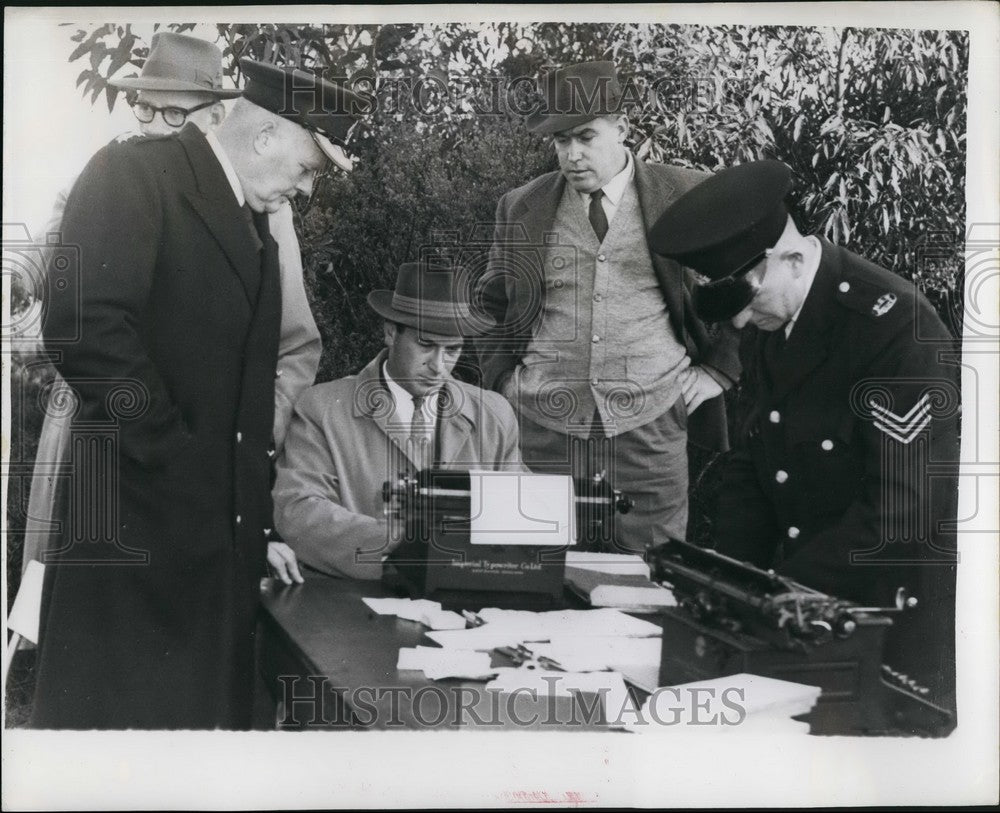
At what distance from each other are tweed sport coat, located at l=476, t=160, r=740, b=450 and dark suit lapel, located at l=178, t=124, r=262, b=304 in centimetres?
90

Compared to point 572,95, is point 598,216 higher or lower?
lower

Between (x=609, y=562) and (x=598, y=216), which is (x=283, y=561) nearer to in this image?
(x=609, y=562)

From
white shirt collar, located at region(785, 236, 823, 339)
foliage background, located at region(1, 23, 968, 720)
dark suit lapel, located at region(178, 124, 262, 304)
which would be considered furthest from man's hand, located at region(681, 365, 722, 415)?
dark suit lapel, located at region(178, 124, 262, 304)

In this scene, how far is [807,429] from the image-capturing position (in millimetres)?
4410

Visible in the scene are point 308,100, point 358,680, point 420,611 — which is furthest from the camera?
point 308,100

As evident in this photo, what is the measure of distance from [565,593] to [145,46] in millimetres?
2660

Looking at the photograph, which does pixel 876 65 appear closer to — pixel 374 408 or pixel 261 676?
pixel 374 408

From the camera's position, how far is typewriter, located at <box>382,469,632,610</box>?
4.28 metres

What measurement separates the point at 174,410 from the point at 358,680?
123 centimetres

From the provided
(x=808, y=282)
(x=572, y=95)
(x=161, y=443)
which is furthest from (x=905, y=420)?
(x=161, y=443)

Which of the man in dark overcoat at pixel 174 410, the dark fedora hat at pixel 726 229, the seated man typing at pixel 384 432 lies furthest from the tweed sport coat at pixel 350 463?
the dark fedora hat at pixel 726 229

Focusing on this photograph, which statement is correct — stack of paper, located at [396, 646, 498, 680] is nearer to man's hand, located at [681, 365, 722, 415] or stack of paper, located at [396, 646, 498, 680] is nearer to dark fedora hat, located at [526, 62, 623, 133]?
man's hand, located at [681, 365, 722, 415]

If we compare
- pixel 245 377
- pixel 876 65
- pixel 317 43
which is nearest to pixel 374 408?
pixel 245 377

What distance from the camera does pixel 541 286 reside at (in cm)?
441
